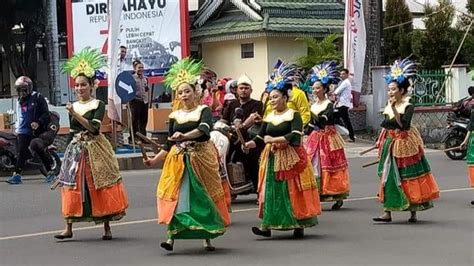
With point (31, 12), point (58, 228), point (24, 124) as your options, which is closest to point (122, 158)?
point (24, 124)

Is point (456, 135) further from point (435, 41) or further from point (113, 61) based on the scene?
point (435, 41)

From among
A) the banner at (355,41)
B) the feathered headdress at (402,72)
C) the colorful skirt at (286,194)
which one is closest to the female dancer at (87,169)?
the colorful skirt at (286,194)

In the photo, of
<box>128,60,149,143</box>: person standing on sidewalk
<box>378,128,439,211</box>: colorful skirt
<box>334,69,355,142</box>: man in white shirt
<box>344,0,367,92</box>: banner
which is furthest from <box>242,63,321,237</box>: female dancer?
<box>344,0,367,92</box>: banner

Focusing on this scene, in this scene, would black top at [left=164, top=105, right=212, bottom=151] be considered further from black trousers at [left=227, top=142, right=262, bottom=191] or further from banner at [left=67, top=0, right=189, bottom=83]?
banner at [left=67, top=0, right=189, bottom=83]

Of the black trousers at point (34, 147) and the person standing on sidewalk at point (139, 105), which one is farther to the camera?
the person standing on sidewalk at point (139, 105)

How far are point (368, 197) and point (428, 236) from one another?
3.51 m

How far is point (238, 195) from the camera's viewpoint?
1284 cm

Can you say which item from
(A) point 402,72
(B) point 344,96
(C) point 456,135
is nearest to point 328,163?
(A) point 402,72

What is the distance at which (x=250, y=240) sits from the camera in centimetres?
977

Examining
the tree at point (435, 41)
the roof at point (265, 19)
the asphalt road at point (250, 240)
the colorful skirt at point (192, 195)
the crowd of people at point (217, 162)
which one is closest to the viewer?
the asphalt road at point (250, 240)

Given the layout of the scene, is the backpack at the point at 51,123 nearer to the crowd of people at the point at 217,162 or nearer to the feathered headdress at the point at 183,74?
the crowd of people at the point at 217,162

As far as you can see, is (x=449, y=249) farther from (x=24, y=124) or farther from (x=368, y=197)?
(x=24, y=124)

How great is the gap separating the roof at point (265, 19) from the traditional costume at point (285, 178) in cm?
1628

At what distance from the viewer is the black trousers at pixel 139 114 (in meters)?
18.8
